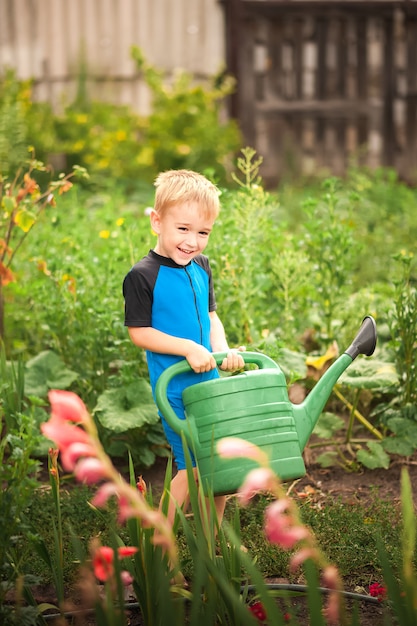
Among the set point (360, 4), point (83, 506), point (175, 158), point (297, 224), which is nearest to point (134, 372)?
point (83, 506)

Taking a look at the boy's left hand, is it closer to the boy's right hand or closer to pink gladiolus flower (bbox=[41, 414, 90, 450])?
the boy's right hand

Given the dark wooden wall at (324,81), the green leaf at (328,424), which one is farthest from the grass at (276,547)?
the dark wooden wall at (324,81)

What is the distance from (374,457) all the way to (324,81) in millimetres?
6797

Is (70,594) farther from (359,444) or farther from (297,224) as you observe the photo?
(297,224)

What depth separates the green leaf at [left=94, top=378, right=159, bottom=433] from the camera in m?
3.00

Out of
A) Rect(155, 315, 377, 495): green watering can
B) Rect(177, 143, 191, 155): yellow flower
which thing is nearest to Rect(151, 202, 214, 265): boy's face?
Rect(155, 315, 377, 495): green watering can

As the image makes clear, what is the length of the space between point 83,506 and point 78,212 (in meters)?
2.30

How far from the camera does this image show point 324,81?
917cm

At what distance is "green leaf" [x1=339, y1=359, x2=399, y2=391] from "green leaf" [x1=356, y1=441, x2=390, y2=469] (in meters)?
0.22

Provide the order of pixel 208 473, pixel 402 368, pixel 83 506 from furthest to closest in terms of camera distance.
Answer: pixel 402 368 → pixel 83 506 → pixel 208 473

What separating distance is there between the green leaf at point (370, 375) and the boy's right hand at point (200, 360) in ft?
3.06

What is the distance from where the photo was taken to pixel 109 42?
8789 mm

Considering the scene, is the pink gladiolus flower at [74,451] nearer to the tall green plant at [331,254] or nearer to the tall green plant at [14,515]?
the tall green plant at [14,515]

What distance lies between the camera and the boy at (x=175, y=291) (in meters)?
2.33
